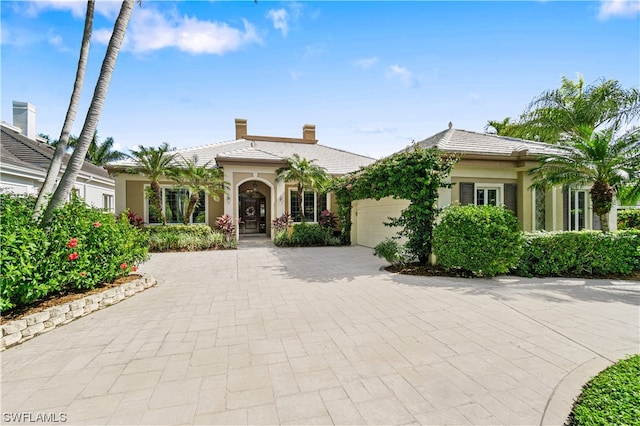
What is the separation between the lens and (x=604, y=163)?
768cm

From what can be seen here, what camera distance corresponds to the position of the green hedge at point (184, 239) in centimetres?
1242

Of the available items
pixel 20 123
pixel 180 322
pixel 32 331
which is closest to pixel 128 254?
pixel 32 331

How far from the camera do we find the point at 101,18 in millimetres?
6215

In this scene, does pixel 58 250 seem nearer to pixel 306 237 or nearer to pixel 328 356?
pixel 328 356

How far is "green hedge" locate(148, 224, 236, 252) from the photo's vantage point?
1242 cm

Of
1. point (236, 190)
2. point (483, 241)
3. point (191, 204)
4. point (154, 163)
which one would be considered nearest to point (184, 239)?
point (191, 204)

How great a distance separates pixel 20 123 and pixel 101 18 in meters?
16.0

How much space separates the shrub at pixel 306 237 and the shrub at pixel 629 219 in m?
15.7

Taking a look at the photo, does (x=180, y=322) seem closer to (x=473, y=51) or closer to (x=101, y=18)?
(x=101, y=18)

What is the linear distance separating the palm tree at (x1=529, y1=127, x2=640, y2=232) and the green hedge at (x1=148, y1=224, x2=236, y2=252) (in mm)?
12868

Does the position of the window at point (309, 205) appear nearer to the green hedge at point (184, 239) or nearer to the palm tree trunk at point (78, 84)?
the green hedge at point (184, 239)

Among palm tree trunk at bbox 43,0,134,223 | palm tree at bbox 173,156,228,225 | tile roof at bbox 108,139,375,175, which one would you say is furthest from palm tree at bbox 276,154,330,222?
palm tree trunk at bbox 43,0,134,223

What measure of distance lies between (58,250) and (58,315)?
3.56 feet

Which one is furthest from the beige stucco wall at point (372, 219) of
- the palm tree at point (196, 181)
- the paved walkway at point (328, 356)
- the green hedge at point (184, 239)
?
the palm tree at point (196, 181)
